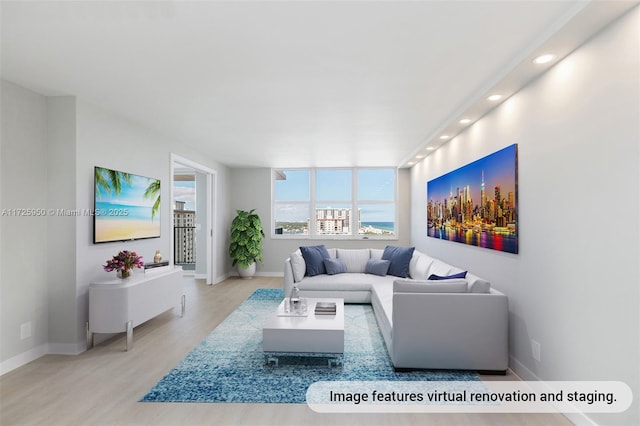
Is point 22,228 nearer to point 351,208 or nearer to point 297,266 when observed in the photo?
point 297,266

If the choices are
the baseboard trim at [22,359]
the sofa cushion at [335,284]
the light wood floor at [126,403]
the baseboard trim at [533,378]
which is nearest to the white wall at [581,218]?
the baseboard trim at [533,378]

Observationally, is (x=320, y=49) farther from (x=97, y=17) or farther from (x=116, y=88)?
(x=116, y=88)

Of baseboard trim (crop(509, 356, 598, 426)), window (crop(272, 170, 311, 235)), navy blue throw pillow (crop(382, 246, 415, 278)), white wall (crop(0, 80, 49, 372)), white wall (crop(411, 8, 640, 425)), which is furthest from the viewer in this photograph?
window (crop(272, 170, 311, 235))

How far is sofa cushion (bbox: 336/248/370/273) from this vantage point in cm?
595

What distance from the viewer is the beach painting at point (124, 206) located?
11.9ft

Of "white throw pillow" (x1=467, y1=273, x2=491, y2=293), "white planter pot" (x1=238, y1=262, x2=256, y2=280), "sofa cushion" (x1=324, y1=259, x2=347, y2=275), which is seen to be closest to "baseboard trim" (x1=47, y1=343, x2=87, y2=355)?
"sofa cushion" (x1=324, y1=259, x2=347, y2=275)

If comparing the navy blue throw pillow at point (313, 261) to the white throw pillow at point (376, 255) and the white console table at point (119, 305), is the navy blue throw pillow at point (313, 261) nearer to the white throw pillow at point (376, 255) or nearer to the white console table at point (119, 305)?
the white throw pillow at point (376, 255)

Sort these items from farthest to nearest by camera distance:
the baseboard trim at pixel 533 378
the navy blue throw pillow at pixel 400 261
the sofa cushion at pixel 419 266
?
1. the navy blue throw pillow at pixel 400 261
2. the sofa cushion at pixel 419 266
3. the baseboard trim at pixel 533 378

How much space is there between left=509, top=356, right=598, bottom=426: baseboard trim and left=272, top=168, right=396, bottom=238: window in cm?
497

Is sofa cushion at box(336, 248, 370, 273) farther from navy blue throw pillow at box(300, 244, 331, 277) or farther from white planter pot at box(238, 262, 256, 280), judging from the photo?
white planter pot at box(238, 262, 256, 280)

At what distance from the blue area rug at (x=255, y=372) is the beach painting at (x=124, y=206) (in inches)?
61.0

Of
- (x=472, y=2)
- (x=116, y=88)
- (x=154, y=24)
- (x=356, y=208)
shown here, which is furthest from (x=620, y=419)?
(x=356, y=208)

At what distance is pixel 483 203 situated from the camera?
361 centimetres

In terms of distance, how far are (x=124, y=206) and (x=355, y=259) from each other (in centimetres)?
362
